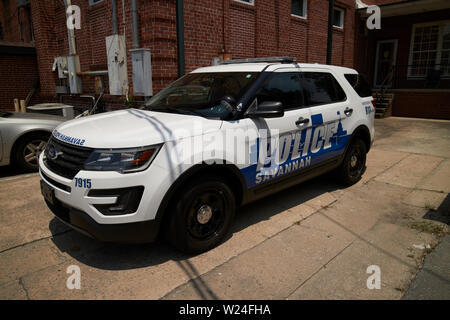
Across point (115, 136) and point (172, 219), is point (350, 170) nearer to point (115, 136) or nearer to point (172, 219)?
point (172, 219)

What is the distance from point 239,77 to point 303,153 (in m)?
1.25

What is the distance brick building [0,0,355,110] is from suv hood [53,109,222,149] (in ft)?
15.5

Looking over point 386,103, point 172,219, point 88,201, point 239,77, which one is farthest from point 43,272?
point 386,103

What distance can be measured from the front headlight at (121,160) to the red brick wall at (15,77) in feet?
40.5

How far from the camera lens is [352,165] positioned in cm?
555

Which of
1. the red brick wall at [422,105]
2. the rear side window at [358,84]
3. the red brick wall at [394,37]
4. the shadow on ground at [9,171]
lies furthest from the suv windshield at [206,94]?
the red brick wall at [394,37]

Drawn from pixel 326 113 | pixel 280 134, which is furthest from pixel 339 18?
pixel 280 134

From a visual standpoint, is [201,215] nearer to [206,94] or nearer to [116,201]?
[116,201]

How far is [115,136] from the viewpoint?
3.00 m

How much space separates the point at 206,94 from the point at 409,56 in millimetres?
15261

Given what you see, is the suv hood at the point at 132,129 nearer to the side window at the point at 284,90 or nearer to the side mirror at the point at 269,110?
the side mirror at the point at 269,110

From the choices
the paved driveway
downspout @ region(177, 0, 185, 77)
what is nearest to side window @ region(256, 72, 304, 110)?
the paved driveway

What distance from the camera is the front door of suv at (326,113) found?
14.7ft

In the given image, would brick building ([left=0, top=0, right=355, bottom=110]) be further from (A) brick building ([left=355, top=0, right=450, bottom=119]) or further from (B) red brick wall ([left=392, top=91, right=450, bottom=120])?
(B) red brick wall ([left=392, top=91, right=450, bottom=120])
